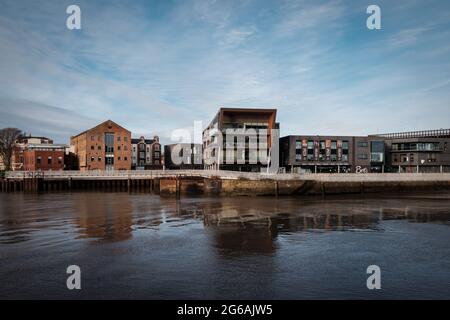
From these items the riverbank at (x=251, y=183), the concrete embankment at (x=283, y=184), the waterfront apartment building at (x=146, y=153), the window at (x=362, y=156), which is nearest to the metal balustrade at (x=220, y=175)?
the riverbank at (x=251, y=183)

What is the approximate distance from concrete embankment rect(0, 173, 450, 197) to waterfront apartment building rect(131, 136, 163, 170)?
51736 mm

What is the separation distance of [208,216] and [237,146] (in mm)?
49053

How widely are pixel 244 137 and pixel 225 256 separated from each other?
6292 centimetres

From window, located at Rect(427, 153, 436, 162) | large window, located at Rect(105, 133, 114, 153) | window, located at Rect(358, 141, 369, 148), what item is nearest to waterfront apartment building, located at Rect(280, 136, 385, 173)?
window, located at Rect(358, 141, 369, 148)

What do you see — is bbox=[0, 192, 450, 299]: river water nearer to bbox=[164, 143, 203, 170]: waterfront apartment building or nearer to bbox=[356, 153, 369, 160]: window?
bbox=[356, 153, 369, 160]: window

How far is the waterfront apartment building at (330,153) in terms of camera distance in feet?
309

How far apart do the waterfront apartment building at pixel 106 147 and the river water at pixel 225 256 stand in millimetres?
69173

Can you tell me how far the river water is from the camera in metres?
13.1

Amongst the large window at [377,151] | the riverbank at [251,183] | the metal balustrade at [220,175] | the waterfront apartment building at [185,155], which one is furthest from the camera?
the waterfront apartment building at [185,155]

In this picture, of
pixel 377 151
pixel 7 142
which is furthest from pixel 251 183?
pixel 7 142

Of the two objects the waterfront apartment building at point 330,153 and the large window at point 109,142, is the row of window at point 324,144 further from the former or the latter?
the large window at point 109,142

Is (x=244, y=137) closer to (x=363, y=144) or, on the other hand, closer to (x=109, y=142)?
(x=363, y=144)

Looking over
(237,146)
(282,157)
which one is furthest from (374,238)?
(282,157)
